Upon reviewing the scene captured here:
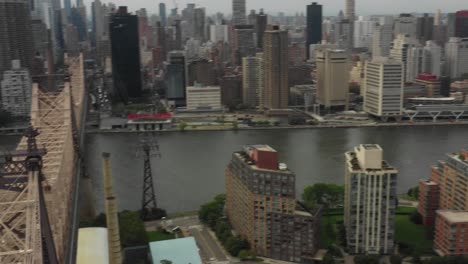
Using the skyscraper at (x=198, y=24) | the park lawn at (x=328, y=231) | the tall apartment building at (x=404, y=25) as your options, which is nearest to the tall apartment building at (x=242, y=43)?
the tall apartment building at (x=404, y=25)

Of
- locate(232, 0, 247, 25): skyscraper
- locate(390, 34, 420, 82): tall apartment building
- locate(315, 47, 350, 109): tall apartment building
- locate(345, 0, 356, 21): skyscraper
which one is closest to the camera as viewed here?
locate(315, 47, 350, 109): tall apartment building

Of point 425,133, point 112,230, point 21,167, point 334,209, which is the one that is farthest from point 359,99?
point 21,167

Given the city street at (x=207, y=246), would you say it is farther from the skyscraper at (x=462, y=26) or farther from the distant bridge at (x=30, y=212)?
the skyscraper at (x=462, y=26)

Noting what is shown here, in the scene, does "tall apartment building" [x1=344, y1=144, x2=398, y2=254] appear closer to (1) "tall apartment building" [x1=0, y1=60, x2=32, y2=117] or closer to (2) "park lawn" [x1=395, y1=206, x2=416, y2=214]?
(2) "park lawn" [x1=395, y1=206, x2=416, y2=214]

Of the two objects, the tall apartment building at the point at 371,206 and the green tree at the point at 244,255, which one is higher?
the tall apartment building at the point at 371,206

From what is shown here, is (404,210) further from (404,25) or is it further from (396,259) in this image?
(404,25)

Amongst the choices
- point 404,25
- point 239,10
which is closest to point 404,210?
point 404,25

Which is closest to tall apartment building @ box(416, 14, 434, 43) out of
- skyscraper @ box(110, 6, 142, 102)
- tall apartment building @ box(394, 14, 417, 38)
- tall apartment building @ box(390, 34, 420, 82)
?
tall apartment building @ box(394, 14, 417, 38)
